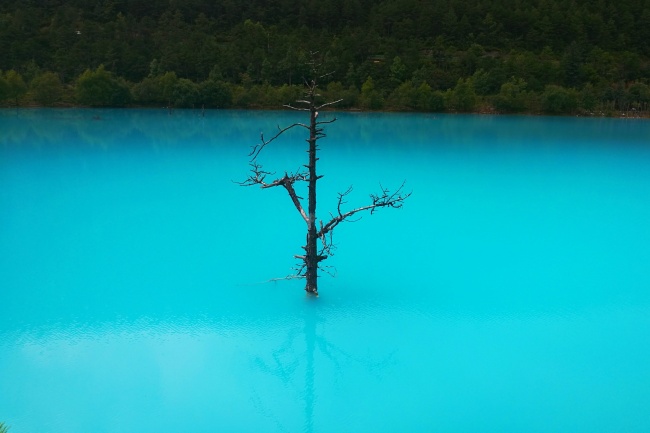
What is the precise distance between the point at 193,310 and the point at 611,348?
222 inches

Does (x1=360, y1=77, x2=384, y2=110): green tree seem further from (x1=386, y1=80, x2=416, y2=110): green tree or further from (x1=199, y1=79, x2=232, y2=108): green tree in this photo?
(x1=199, y1=79, x2=232, y2=108): green tree

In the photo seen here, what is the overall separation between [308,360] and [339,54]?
45662mm

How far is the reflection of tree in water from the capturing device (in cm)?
690

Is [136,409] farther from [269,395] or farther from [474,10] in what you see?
[474,10]

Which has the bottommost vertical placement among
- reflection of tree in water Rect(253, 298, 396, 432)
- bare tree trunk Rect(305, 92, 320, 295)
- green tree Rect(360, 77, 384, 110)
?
reflection of tree in water Rect(253, 298, 396, 432)

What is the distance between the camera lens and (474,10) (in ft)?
206

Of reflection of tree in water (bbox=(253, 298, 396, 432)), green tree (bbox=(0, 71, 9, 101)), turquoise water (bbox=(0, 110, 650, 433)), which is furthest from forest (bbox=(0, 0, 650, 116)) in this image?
reflection of tree in water (bbox=(253, 298, 396, 432))

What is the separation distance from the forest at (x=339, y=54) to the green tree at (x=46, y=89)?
0.08 metres

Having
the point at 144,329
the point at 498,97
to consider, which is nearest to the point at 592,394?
the point at 144,329

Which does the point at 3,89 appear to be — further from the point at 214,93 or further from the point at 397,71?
the point at 397,71

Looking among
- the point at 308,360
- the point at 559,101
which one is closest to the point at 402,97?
the point at 559,101

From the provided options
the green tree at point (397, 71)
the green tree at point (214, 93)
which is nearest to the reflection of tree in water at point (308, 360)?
the green tree at point (214, 93)

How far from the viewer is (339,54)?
50.8 metres

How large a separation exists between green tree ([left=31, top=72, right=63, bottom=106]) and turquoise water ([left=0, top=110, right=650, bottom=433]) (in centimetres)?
2178
